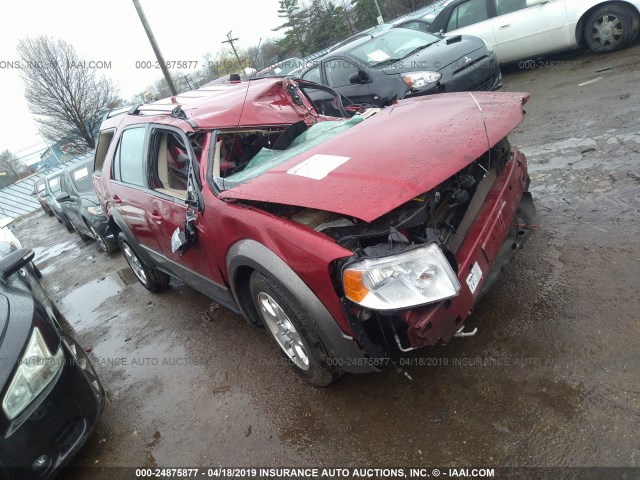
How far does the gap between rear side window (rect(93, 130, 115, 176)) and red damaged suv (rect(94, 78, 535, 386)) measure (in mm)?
1294

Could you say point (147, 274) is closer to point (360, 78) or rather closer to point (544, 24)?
point (360, 78)

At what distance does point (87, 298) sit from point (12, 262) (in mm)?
2739

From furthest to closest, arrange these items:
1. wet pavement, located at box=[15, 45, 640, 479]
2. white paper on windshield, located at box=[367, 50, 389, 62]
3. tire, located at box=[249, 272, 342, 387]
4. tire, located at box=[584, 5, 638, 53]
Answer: white paper on windshield, located at box=[367, 50, 389, 62], tire, located at box=[584, 5, 638, 53], tire, located at box=[249, 272, 342, 387], wet pavement, located at box=[15, 45, 640, 479]

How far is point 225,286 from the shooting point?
9.27ft

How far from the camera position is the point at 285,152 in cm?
306

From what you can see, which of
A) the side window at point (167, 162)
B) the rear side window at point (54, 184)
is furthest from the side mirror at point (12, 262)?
the rear side window at point (54, 184)

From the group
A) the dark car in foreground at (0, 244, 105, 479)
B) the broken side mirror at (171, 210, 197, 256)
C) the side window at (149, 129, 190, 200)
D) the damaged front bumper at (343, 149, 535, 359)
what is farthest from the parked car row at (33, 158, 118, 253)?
the damaged front bumper at (343, 149, 535, 359)

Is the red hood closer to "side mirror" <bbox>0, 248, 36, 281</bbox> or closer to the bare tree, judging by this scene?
"side mirror" <bbox>0, 248, 36, 281</bbox>

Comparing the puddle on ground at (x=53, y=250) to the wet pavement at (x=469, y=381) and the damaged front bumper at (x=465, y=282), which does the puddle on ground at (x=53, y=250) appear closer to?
the wet pavement at (x=469, y=381)

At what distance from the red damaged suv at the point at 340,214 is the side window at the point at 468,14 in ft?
19.4

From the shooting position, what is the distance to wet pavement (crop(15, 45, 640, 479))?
6.34 feet

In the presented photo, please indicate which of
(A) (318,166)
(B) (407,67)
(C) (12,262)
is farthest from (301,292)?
(B) (407,67)

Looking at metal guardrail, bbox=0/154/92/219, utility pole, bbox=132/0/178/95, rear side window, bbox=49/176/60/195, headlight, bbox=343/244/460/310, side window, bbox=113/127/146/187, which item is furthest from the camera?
metal guardrail, bbox=0/154/92/219

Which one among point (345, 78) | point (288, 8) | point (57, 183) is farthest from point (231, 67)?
point (345, 78)
